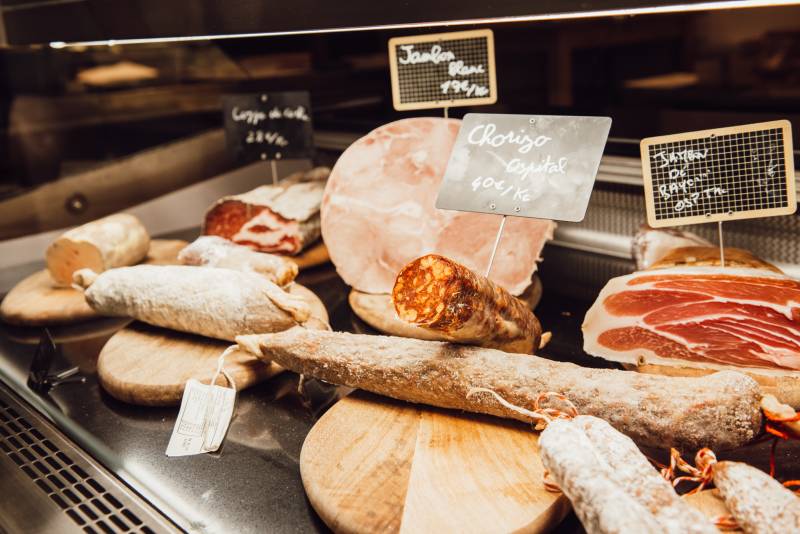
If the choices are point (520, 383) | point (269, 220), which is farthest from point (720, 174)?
point (269, 220)

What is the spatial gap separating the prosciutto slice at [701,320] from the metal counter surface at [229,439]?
18 cm

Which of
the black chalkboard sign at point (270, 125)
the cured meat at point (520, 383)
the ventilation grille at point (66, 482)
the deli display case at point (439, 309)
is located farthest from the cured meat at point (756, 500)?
the black chalkboard sign at point (270, 125)

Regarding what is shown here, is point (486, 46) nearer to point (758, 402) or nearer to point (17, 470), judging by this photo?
point (758, 402)

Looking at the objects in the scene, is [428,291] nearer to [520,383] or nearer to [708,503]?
[520,383]

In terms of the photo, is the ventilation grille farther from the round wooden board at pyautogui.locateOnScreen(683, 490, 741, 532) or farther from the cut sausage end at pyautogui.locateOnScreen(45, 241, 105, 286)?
the round wooden board at pyautogui.locateOnScreen(683, 490, 741, 532)

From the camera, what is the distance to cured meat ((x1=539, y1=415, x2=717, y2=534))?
1.04 m

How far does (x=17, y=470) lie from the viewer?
164cm

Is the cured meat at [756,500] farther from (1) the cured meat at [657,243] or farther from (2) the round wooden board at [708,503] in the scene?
(1) the cured meat at [657,243]

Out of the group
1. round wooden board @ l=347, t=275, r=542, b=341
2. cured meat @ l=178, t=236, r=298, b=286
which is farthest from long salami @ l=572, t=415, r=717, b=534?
cured meat @ l=178, t=236, r=298, b=286

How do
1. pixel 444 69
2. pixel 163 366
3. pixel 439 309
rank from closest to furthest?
pixel 439 309
pixel 163 366
pixel 444 69

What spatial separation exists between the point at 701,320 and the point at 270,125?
6.47 ft

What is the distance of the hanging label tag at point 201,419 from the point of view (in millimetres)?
1730

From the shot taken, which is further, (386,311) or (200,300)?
(386,311)

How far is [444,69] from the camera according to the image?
7.66ft
